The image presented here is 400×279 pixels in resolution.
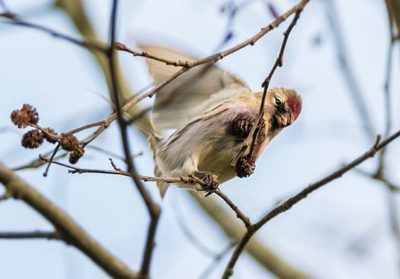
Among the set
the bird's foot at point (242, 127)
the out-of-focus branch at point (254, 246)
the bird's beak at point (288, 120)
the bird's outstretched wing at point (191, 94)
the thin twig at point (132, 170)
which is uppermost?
the out-of-focus branch at point (254, 246)

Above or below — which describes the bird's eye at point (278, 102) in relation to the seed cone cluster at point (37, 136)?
above

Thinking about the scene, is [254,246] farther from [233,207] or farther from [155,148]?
[233,207]

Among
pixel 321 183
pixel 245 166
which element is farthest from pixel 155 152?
pixel 321 183

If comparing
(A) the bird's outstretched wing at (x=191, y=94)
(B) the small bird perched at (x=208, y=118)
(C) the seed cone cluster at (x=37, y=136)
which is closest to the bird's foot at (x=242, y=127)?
(B) the small bird perched at (x=208, y=118)

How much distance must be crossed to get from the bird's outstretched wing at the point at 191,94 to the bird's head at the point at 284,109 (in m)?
0.41

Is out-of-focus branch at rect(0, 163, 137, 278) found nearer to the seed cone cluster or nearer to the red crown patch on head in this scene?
the seed cone cluster

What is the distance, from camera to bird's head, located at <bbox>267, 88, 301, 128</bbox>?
148 inches

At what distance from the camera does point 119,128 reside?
224cm

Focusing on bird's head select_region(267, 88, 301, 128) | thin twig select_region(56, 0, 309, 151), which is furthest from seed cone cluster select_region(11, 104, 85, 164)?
bird's head select_region(267, 88, 301, 128)

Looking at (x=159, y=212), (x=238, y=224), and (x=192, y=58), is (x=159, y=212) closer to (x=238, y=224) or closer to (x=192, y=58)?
(x=192, y=58)

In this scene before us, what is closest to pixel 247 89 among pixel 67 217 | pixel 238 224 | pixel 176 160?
pixel 176 160

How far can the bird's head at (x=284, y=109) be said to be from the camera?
3.77m

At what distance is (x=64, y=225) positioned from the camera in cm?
329

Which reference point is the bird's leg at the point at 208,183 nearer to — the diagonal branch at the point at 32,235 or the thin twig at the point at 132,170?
the thin twig at the point at 132,170
